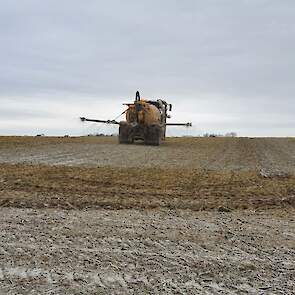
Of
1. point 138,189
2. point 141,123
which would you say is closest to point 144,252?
point 138,189

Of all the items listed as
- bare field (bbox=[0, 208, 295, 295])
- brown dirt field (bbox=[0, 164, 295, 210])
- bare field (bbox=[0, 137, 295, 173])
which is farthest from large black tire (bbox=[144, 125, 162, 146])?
bare field (bbox=[0, 208, 295, 295])

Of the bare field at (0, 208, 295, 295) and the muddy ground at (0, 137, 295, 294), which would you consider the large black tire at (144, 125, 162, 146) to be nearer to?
the muddy ground at (0, 137, 295, 294)

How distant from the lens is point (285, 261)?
19.7 ft

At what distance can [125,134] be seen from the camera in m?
37.8

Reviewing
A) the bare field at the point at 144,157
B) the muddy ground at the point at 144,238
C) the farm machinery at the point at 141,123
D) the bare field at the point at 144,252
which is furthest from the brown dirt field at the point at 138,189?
the farm machinery at the point at 141,123

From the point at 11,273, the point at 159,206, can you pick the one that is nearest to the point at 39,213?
the point at 159,206

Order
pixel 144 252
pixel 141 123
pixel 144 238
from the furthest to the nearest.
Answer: pixel 141 123 < pixel 144 238 < pixel 144 252

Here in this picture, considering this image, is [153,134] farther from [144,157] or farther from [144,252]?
[144,252]

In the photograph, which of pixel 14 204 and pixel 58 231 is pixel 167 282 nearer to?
pixel 58 231

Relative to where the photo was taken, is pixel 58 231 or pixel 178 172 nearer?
pixel 58 231

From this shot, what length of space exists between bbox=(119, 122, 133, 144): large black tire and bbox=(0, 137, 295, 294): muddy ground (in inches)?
985

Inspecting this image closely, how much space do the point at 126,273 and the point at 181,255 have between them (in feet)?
2.94

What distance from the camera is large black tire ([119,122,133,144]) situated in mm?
37500

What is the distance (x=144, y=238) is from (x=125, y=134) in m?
31.0
